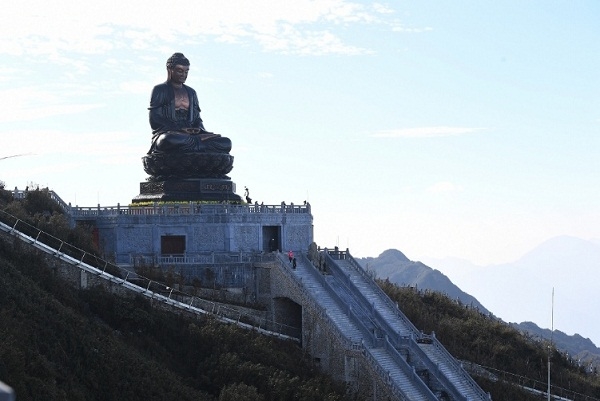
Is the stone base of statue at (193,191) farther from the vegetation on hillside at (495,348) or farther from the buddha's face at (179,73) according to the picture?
the vegetation on hillside at (495,348)

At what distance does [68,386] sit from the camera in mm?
20375

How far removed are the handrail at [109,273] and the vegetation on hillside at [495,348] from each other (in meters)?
6.66

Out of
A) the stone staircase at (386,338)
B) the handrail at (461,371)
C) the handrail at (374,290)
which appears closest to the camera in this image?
the stone staircase at (386,338)

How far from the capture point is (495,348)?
3462 cm

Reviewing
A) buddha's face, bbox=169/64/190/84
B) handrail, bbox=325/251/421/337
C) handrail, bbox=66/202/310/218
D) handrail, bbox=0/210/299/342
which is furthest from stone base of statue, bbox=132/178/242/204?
handrail, bbox=0/210/299/342

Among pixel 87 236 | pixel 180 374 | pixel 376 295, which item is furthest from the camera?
pixel 376 295

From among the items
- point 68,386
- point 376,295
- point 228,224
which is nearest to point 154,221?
point 228,224

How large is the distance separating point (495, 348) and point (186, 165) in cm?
1379

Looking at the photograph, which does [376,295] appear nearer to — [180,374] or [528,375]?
[528,375]

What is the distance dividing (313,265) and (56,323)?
12.0m

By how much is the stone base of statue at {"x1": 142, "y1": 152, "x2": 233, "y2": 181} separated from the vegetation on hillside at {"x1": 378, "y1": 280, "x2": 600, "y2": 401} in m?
8.28

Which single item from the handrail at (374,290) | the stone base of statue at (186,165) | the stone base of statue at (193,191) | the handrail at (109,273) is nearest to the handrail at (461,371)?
the handrail at (374,290)

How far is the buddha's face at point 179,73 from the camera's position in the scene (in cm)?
3753

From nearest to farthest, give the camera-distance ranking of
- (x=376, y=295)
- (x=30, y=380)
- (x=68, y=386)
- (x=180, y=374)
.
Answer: (x=30, y=380), (x=68, y=386), (x=180, y=374), (x=376, y=295)
